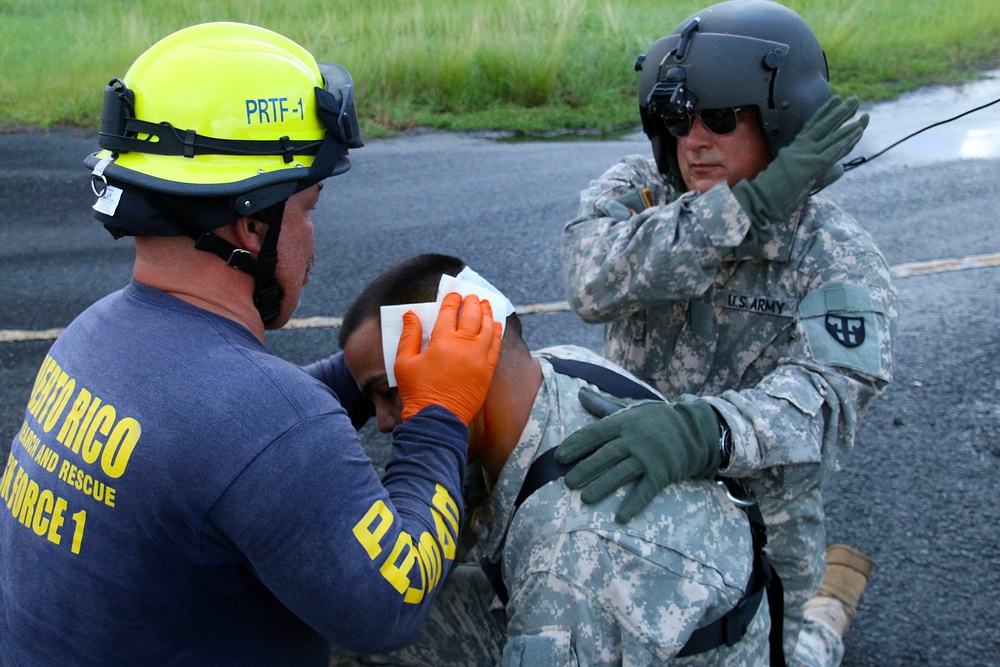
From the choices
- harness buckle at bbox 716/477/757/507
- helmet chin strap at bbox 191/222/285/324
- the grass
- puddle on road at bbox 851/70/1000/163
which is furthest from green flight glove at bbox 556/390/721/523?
the grass

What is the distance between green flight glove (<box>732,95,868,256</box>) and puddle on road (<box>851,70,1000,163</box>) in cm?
634

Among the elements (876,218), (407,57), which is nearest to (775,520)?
(876,218)

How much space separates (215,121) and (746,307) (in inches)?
67.3

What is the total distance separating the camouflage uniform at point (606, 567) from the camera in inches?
81.0

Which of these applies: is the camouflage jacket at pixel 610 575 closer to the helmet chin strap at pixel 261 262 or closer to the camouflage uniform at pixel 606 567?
the camouflage uniform at pixel 606 567

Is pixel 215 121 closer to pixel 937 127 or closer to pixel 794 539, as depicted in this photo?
pixel 794 539

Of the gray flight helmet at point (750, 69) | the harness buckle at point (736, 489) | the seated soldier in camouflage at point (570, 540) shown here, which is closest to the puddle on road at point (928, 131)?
the gray flight helmet at point (750, 69)

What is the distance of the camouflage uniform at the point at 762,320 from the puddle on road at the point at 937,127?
20.4 ft

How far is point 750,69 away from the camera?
9.14 feet

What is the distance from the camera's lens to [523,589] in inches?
83.4

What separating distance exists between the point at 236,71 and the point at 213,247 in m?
0.37

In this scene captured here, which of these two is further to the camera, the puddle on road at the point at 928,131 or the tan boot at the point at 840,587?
the puddle on road at the point at 928,131

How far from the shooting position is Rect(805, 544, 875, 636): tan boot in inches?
131

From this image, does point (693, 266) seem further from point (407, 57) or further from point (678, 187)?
point (407, 57)
